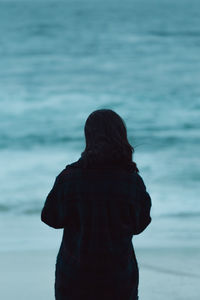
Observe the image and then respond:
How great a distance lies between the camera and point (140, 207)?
8.98 feet

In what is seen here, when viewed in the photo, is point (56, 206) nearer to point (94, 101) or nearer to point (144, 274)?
point (144, 274)

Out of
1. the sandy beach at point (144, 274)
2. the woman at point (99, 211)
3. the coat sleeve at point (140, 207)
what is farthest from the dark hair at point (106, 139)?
the sandy beach at point (144, 274)

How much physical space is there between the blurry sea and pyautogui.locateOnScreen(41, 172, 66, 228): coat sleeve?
9.28ft

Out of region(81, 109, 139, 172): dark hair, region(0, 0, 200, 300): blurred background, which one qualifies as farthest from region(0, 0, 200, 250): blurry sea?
region(81, 109, 139, 172): dark hair

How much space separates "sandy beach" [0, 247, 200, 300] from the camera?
171 inches

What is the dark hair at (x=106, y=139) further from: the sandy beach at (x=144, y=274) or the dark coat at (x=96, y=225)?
the sandy beach at (x=144, y=274)

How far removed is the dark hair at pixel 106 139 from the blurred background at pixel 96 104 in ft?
5.74

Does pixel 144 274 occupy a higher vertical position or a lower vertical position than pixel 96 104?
lower

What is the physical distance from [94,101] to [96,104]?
0.97 feet

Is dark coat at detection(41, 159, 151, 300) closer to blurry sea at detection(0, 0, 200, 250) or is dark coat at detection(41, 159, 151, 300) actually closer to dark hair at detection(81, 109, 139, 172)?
dark hair at detection(81, 109, 139, 172)

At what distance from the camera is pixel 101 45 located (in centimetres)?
2616

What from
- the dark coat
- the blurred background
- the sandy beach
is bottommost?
the dark coat

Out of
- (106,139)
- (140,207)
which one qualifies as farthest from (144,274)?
(106,139)

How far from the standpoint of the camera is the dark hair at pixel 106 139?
2.67 meters
